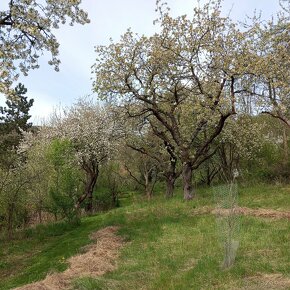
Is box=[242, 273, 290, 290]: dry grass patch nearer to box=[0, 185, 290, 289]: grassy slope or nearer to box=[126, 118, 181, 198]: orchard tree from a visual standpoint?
box=[0, 185, 290, 289]: grassy slope

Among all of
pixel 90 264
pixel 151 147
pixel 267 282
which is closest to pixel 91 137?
pixel 151 147

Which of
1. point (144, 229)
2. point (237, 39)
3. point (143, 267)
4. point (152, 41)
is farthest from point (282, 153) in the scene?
point (143, 267)

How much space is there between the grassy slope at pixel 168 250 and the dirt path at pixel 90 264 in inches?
15.6

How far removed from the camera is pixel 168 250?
1306cm

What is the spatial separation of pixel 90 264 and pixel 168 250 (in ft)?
9.00

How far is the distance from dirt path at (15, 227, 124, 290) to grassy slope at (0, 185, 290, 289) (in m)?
0.40

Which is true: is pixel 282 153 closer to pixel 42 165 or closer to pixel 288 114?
pixel 288 114

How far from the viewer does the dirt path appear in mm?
10227

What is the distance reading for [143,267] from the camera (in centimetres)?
1153

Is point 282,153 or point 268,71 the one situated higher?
point 268,71

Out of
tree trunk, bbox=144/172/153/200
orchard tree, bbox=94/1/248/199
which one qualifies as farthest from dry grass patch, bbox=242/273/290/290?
tree trunk, bbox=144/172/153/200

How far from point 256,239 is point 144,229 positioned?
5.84 m

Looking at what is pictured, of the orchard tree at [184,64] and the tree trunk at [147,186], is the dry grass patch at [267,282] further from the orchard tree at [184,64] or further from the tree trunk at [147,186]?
the tree trunk at [147,186]

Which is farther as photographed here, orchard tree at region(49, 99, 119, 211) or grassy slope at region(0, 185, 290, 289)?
orchard tree at region(49, 99, 119, 211)
